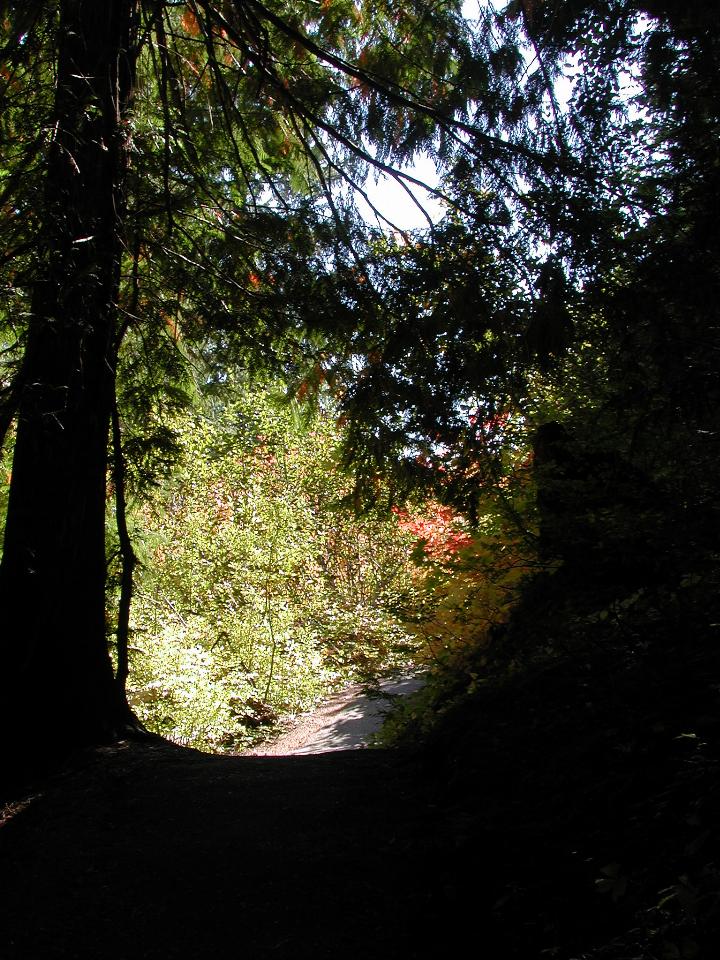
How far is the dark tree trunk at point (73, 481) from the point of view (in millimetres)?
4094

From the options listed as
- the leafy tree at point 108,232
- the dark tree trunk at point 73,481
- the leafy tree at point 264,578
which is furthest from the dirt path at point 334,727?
the leafy tree at point 108,232

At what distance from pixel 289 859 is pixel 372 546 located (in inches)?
319

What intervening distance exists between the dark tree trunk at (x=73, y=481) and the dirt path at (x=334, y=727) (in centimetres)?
380

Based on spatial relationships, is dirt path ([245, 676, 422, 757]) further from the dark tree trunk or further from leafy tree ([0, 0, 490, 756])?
leafy tree ([0, 0, 490, 756])

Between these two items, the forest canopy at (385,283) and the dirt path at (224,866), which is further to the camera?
the forest canopy at (385,283)

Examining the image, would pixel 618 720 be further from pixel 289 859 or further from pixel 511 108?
pixel 511 108

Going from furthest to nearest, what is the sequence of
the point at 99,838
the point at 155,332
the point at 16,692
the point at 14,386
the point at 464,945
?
the point at 155,332 → the point at 16,692 → the point at 14,386 → the point at 99,838 → the point at 464,945

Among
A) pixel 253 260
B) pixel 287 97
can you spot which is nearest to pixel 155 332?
pixel 253 260

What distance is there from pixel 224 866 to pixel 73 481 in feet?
7.49

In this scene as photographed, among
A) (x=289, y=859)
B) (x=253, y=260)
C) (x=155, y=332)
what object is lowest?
(x=289, y=859)

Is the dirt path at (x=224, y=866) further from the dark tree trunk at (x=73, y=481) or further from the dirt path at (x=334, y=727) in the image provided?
the dirt path at (x=334, y=727)

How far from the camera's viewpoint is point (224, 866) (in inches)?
129

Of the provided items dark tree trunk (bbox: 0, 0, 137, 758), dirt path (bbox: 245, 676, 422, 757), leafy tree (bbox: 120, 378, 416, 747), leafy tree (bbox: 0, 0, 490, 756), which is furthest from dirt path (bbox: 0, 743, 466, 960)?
leafy tree (bbox: 120, 378, 416, 747)

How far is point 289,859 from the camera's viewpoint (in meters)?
3.27
